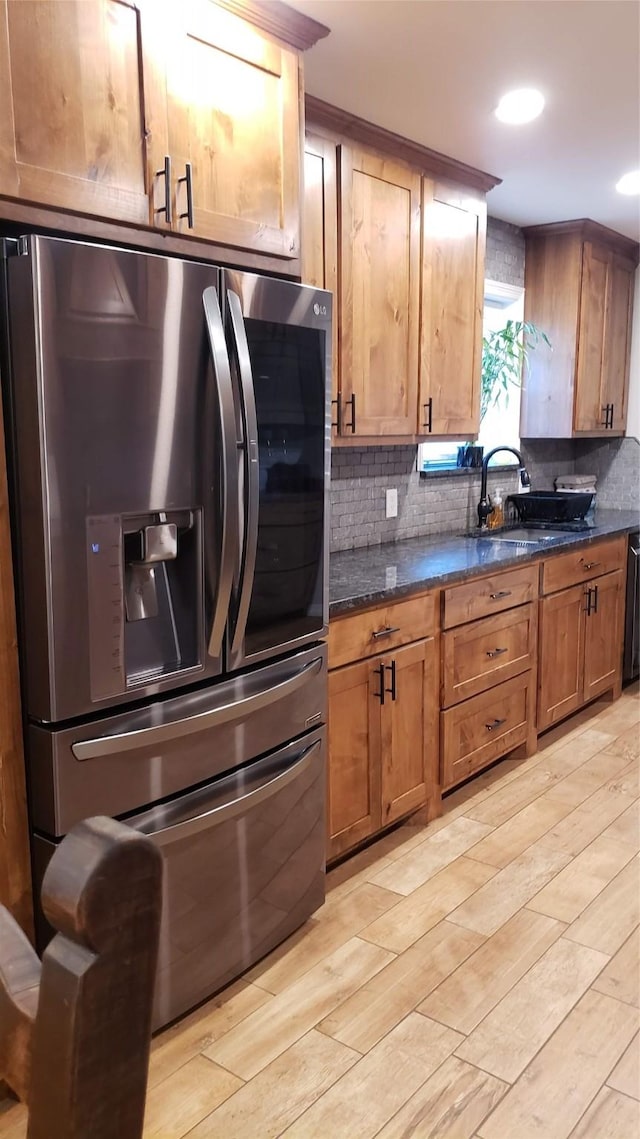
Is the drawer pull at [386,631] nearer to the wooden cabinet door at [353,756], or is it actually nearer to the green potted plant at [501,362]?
the wooden cabinet door at [353,756]

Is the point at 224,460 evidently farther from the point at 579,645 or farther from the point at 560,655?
the point at 579,645

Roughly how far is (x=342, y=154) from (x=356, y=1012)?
255 cm

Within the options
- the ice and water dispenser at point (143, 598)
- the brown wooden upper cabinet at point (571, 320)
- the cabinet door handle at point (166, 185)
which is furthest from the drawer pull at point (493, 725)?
the cabinet door handle at point (166, 185)

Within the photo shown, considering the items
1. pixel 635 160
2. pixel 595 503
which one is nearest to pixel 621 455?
pixel 595 503

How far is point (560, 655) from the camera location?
3.83 meters

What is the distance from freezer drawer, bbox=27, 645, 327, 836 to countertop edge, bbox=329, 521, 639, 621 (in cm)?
30

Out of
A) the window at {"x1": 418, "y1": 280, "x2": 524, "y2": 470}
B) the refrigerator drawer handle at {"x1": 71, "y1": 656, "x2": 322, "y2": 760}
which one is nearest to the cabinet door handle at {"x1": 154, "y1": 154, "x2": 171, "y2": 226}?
the refrigerator drawer handle at {"x1": 71, "y1": 656, "x2": 322, "y2": 760}

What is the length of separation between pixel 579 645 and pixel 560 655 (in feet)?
0.71

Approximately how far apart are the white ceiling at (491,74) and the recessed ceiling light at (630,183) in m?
0.07

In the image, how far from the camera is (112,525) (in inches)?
66.6

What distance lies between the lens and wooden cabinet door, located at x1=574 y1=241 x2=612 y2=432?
14.7ft

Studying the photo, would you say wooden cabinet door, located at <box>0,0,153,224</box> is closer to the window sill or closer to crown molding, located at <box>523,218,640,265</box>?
the window sill

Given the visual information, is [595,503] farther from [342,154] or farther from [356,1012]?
[356,1012]

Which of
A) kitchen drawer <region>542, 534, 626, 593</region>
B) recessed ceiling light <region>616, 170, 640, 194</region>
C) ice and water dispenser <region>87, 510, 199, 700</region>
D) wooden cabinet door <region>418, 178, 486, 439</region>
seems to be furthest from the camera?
kitchen drawer <region>542, 534, 626, 593</region>
